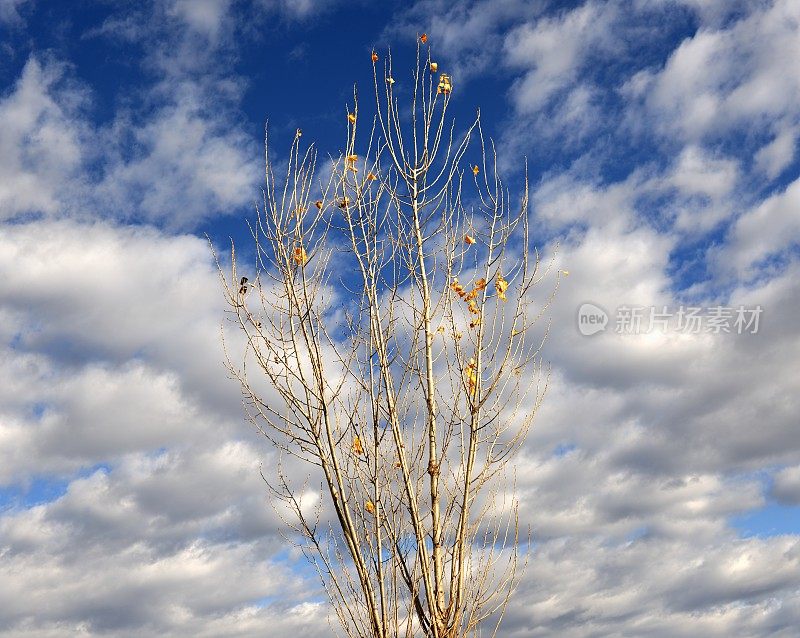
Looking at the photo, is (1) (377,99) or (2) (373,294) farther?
(1) (377,99)

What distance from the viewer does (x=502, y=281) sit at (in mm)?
5664

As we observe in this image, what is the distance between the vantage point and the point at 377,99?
19.9 feet

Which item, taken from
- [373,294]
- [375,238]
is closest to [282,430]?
[373,294]

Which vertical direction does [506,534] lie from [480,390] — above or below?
below

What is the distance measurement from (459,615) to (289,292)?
2.30m

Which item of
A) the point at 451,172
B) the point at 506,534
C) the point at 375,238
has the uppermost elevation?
the point at 451,172

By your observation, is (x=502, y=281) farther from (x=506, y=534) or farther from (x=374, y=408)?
(x=506, y=534)

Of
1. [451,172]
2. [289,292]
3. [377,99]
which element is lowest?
[289,292]

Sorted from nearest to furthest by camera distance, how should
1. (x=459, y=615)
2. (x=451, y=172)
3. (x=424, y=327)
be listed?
(x=459, y=615) → (x=424, y=327) → (x=451, y=172)

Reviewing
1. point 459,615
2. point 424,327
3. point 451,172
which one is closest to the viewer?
point 459,615

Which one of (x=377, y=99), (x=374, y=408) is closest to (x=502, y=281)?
(x=374, y=408)

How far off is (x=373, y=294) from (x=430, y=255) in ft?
1.58

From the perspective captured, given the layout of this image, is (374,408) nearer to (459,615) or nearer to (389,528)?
(389,528)

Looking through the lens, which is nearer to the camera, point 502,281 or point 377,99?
point 502,281
